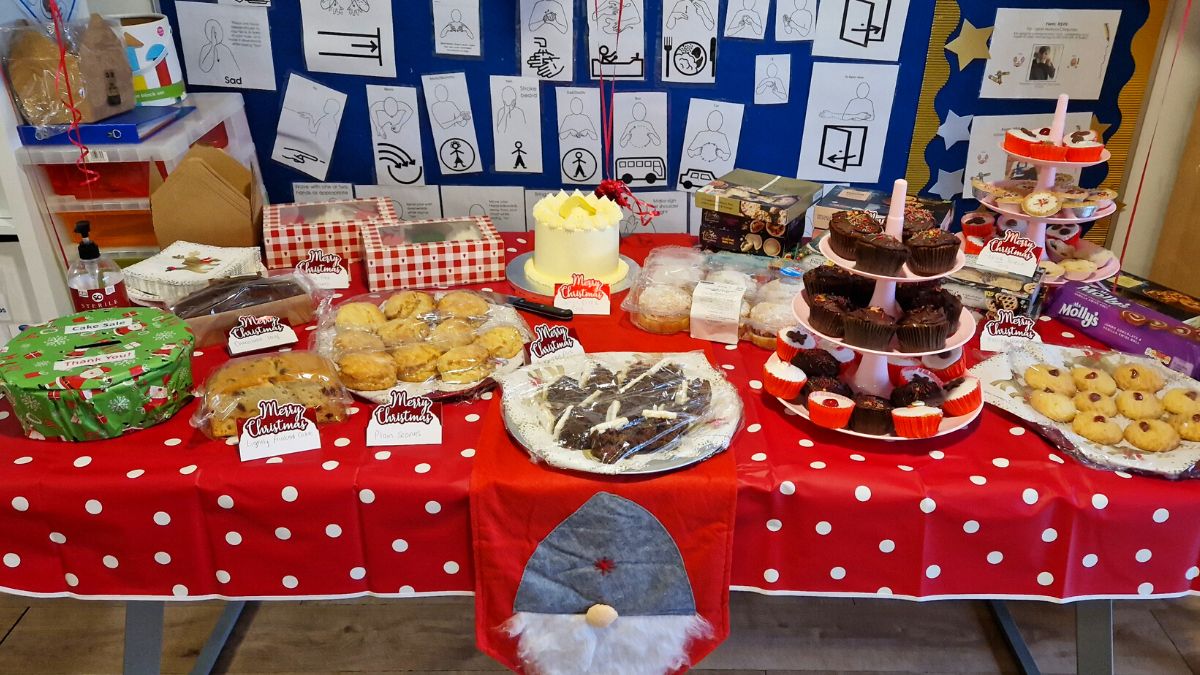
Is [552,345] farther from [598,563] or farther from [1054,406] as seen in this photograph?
[1054,406]

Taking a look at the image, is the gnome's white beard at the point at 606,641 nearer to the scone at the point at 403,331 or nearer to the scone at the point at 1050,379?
the scone at the point at 403,331

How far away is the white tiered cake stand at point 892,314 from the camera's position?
1.25 m

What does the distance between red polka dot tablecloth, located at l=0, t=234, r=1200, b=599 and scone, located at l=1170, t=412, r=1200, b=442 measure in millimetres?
116

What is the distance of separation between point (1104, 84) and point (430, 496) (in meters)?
2.08

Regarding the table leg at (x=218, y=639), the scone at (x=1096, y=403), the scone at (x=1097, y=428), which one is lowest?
the table leg at (x=218, y=639)

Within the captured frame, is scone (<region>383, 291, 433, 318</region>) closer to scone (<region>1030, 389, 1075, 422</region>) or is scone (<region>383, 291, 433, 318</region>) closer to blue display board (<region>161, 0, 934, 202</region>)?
blue display board (<region>161, 0, 934, 202</region>)

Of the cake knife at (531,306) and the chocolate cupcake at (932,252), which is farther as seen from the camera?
the cake knife at (531,306)

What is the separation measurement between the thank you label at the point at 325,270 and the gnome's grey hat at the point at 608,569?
91cm

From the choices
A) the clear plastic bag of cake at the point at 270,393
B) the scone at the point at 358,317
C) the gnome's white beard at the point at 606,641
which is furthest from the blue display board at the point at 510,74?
the gnome's white beard at the point at 606,641

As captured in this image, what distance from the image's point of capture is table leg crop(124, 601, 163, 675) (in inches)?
58.7

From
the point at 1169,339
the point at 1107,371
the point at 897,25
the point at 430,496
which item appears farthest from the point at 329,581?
the point at 897,25

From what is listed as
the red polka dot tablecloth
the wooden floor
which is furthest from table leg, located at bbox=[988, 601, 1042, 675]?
the red polka dot tablecloth

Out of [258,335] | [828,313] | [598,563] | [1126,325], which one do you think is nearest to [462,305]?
[258,335]

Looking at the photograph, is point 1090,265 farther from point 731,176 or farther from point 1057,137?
point 731,176
